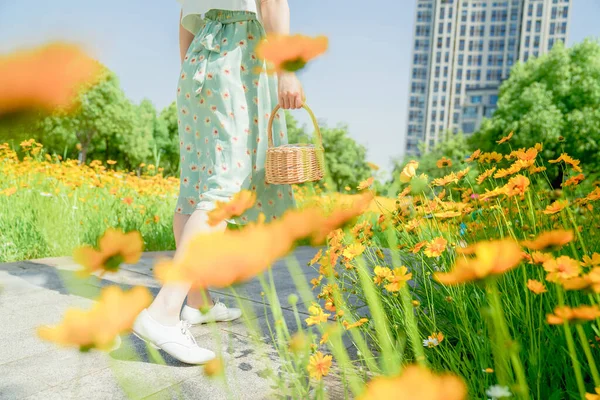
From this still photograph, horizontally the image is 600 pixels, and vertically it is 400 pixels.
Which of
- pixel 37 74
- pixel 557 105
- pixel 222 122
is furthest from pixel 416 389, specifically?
pixel 557 105

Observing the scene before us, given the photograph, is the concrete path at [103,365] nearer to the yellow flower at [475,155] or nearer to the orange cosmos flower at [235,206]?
the orange cosmos flower at [235,206]

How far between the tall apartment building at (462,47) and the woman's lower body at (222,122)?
63787 mm

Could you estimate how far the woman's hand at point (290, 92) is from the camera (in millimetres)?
1614

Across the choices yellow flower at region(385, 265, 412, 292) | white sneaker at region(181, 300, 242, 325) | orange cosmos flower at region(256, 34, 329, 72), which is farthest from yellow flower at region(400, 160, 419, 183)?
white sneaker at region(181, 300, 242, 325)

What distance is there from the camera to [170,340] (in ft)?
4.85

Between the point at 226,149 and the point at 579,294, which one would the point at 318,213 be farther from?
the point at 226,149

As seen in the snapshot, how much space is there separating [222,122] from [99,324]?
125 centimetres

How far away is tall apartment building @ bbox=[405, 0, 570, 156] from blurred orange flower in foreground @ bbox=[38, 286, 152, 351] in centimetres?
6508

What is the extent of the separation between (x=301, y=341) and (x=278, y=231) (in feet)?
0.97

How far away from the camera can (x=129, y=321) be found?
0.52 meters

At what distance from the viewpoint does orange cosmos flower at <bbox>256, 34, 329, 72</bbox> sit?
2.53ft

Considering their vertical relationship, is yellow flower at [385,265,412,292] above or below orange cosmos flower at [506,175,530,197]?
below

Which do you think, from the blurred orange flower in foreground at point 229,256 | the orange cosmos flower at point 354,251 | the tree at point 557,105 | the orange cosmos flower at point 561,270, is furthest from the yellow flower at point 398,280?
the tree at point 557,105

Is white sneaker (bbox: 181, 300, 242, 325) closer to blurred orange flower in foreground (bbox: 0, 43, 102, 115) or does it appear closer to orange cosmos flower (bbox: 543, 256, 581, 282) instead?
Answer: orange cosmos flower (bbox: 543, 256, 581, 282)
